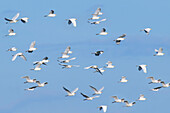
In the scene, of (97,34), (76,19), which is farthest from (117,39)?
(76,19)

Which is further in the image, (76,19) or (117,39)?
(117,39)

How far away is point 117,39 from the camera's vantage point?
102 meters

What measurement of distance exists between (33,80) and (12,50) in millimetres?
5450

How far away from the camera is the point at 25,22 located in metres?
97.2

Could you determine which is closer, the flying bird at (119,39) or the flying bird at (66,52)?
the flying bird at (119,39)

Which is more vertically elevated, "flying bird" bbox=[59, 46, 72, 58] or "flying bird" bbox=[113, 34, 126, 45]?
"flying bird" bbox=[113, 34, 126, 45]

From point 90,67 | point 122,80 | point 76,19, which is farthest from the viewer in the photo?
point 122,80

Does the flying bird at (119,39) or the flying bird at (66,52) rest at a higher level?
the flying bird at (119,39)

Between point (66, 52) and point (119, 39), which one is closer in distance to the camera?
point (119, 39)

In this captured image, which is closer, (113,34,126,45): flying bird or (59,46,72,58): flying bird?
(113,34,126,45): flying bird

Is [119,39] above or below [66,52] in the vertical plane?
above

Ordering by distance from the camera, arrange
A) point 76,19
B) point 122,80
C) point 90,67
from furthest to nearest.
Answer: point 122,80, point 90,67, point 76,19

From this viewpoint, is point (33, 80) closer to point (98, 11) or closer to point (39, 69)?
point (39, 69)

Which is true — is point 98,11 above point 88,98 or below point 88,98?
above
